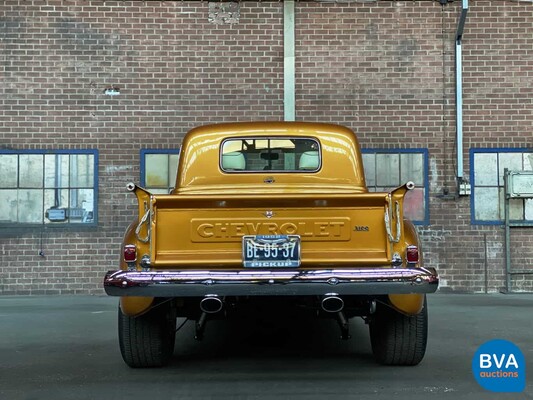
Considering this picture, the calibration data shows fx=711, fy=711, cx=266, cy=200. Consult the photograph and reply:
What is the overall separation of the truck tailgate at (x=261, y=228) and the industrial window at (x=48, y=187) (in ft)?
21.7

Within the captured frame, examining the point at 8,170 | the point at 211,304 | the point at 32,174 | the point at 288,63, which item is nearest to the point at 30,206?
the point at 32,174

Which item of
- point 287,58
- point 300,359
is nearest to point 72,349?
point 300,359

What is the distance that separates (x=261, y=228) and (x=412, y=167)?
694cm

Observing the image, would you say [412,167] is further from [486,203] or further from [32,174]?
[32,174]

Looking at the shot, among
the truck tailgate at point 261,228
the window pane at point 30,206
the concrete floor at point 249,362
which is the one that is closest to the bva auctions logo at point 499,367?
the concrete floor at point 249,362

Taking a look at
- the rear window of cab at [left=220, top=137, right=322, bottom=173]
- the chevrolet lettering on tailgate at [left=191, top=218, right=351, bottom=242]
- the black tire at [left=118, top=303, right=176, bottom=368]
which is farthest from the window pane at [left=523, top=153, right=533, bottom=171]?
the black tire at [left=118, top=303, right=176, bottom=368]

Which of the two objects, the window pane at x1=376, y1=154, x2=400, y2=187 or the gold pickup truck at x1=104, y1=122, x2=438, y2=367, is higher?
the window pane at x1=376, y1=154, x2=400, y2=187

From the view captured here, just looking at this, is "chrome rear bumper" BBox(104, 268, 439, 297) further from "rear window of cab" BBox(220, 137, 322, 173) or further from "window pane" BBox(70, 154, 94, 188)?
"window pane" BBox(70, 154, 94, 188)

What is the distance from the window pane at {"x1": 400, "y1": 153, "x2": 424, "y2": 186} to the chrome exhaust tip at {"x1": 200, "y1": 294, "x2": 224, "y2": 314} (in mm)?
7152

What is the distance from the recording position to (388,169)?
11.9 m

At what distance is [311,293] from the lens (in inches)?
203

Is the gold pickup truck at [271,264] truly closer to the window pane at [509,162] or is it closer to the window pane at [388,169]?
the window pane at [388,169]

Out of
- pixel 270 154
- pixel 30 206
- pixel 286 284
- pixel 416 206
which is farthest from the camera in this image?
pixel 416 206

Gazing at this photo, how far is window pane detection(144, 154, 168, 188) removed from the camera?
38.7 feet
